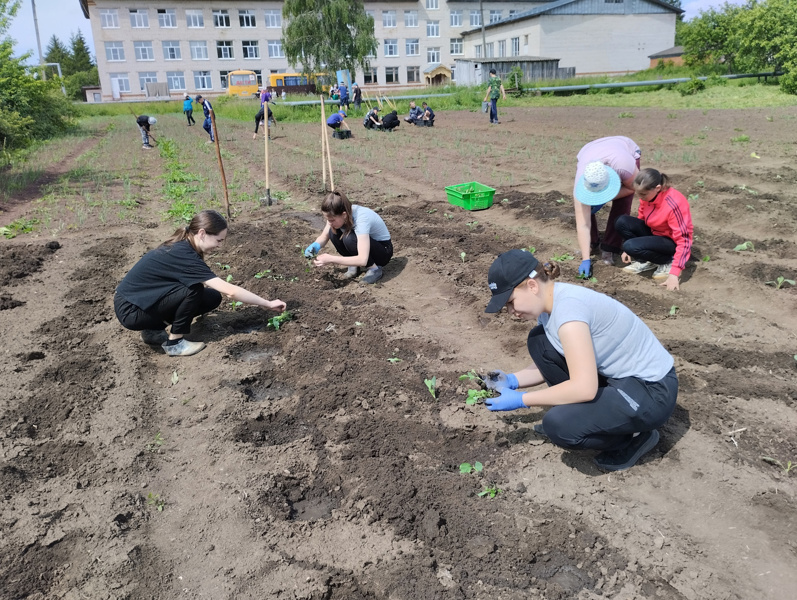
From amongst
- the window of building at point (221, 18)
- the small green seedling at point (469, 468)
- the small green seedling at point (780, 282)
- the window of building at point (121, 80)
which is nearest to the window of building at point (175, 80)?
the window of building at point (121, 80)

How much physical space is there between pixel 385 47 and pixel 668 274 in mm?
56767

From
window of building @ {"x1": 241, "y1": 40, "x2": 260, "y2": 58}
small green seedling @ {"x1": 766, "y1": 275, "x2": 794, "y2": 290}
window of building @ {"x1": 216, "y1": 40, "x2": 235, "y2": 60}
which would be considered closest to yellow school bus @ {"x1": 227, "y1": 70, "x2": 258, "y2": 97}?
window of building @ {"x1": 216, "y1": 40, "x2": 235, "y2": 60}

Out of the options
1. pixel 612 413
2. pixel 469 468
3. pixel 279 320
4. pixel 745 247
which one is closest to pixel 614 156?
pixel 745 247

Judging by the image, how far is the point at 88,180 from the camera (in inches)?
463

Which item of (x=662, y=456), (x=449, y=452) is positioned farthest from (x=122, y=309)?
(x=662, y=456)

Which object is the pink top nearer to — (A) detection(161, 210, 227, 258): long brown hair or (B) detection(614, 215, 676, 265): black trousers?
(B) detection(614, 215, 676, 265): black trousers

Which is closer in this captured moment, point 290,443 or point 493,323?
point 290,443

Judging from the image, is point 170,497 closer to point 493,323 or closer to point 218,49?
point 493,323

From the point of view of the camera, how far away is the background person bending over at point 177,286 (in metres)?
3.99

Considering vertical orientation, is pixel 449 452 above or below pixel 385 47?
below

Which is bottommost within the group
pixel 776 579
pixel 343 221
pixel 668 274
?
pixel 776 579

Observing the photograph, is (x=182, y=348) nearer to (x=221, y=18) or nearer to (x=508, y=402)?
(x=508, y=402)

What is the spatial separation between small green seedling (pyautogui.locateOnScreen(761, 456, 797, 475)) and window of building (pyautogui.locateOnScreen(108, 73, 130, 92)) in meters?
56.9

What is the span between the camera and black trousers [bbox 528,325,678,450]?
2.65 metres
